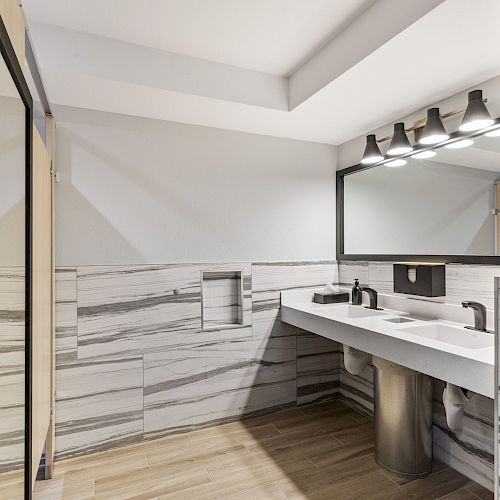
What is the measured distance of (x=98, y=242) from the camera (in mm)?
2316

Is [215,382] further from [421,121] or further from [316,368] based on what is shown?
[421,121]

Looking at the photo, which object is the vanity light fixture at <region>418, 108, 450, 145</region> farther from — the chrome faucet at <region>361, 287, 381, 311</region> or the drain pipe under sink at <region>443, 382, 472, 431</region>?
the drain pipe under sink at <region>443, 382, 472, 431</region>

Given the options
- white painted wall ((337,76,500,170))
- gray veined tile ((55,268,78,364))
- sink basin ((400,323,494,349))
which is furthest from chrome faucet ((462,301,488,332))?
gray veined tile ((55,268,78,364))

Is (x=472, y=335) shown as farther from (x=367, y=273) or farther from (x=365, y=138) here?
(x=365, y=138)

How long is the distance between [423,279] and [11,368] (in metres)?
2.13

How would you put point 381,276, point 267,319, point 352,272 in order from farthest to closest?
point 352,272
point 267,319
point 381,276

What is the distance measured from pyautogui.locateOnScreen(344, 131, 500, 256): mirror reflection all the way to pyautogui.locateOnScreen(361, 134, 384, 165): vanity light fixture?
17 cm

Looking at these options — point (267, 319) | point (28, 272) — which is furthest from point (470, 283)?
point (28, 272)

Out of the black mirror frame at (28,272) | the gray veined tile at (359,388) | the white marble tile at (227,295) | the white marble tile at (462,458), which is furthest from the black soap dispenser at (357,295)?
the black mirror frame at (28,272)

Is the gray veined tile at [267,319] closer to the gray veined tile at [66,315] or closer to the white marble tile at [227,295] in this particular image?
the white marble tile at [227,295]

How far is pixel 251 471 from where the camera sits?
6.84 feet

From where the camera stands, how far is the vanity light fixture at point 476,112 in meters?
1.79

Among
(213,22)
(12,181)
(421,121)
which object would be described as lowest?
(12,181)

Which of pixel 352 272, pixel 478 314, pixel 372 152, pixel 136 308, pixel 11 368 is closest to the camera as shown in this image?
pixel 11 368
